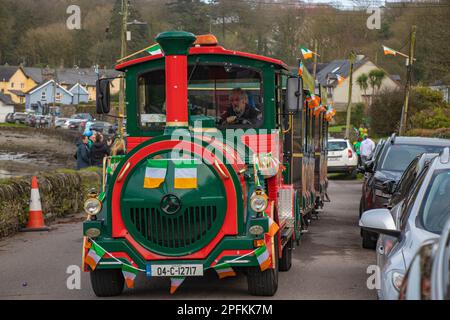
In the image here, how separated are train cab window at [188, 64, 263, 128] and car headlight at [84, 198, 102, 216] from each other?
6.59 ft

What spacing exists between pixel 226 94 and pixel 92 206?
2.43 metres

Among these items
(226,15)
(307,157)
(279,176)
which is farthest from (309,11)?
(279,176)

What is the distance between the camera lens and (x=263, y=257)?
27.0 ft

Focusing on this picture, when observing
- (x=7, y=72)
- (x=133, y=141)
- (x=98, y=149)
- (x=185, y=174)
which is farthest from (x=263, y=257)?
(x=7, y=72)

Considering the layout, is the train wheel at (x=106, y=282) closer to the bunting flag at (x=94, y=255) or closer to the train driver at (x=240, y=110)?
the bunting flag at (x=94, y=255)

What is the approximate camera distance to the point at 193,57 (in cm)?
996

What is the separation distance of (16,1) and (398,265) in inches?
1708

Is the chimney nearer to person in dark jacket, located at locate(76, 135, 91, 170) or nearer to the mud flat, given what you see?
person in dark jacket, located at locate(76, 135, 91, 170)

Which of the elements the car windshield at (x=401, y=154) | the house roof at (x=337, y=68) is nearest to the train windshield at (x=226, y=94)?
the car windshield at (x=401, y=154)

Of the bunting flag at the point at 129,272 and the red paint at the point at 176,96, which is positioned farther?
the red paint at the point at 176,96

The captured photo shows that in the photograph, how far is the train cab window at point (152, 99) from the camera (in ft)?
33.3

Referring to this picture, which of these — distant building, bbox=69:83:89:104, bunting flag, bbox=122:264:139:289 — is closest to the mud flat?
bunting flag, bbox=122:264:139:289

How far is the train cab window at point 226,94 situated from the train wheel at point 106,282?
7.59 feet

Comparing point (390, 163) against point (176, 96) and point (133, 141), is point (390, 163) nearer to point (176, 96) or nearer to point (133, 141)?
point (133, 141)
